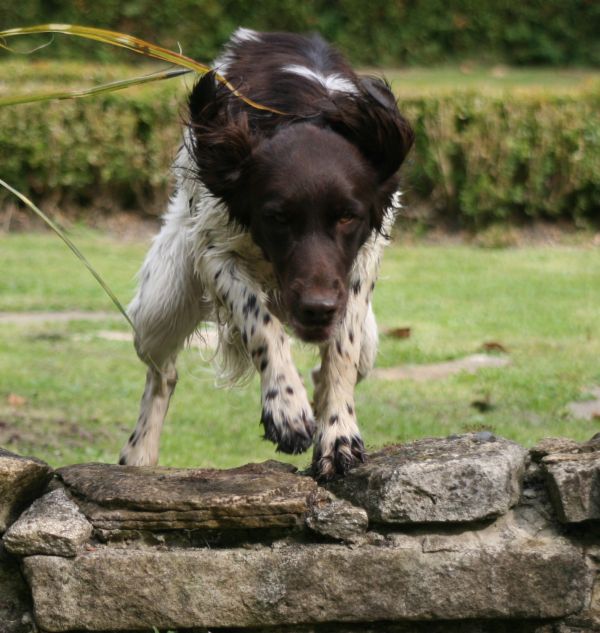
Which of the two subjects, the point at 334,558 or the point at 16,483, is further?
the point at 16,483

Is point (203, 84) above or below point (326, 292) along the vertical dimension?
above

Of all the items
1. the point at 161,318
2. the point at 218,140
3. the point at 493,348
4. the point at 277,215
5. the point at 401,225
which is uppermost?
the point at 218,140

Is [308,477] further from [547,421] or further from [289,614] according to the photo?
[547,421]

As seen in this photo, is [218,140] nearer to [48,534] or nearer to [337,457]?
[337,457]

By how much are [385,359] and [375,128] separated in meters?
3.91

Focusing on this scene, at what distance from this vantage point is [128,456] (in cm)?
492

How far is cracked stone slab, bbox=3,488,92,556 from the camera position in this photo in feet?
10.3

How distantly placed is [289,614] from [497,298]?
22.6ft

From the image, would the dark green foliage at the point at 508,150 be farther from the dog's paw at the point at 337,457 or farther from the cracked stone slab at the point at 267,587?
the cracked stone slab at the point at 267,587

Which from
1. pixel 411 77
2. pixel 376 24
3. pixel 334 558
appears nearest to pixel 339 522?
pixel 334 558

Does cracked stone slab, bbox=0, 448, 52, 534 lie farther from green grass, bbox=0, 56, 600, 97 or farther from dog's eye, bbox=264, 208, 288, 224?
green grass, bbox=0, 56, 600, 97

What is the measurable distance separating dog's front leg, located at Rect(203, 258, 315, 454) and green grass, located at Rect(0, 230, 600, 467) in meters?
1.35

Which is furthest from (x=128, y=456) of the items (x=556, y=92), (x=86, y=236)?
(x=556, y=92)

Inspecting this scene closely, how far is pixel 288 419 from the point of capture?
140 inches
